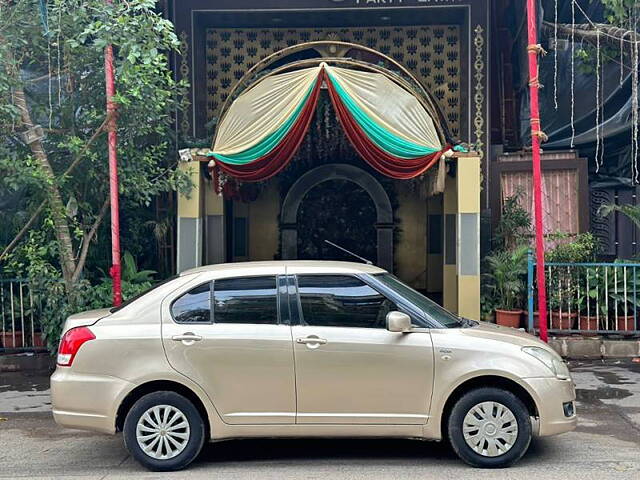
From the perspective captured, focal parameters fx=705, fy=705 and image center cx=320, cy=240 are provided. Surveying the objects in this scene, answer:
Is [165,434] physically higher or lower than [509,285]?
lower

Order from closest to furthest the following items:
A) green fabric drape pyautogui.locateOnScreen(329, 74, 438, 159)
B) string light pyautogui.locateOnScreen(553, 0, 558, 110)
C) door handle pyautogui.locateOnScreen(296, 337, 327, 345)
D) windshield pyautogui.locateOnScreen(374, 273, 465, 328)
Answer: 1. door handle pyautogui.locateOnScreen(296, 337, 327, 345)
2. windshield pyautogui.locateOnScreen(374, 273, 465, 328)
3. green fabric drape pyautogui.locateOnScreen(329, 74, 438, 159)
4. string light pyautogui.locateOnScreen(553, 0, 558, 110)

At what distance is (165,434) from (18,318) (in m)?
5.25

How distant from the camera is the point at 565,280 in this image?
9.98 meters

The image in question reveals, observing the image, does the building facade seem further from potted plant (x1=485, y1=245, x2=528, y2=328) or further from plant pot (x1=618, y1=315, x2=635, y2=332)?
plant pot (x1=618, y1=315, x2=635, y2=332)

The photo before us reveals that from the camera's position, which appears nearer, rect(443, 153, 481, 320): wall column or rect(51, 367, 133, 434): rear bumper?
rect(51, 367, 133, 434): rear bumper

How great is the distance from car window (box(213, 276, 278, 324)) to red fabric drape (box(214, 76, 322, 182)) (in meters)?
4.00

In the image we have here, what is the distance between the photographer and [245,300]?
5598 mm

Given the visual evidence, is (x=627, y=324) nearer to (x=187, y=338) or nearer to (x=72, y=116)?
(x=187, y=338)

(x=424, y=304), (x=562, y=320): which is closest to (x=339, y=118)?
(x=562, y=320)

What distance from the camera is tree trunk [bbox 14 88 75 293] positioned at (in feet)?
28.0

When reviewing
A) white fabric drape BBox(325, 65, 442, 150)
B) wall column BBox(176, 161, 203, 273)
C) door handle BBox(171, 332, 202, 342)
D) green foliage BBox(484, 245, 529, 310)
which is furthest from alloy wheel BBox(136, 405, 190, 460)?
green foliage BBox(484, 245, 529, 310)

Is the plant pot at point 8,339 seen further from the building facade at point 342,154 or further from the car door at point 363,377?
the car door at point 363,377

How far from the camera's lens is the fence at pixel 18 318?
9.53m

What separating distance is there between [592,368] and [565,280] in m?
1.40
